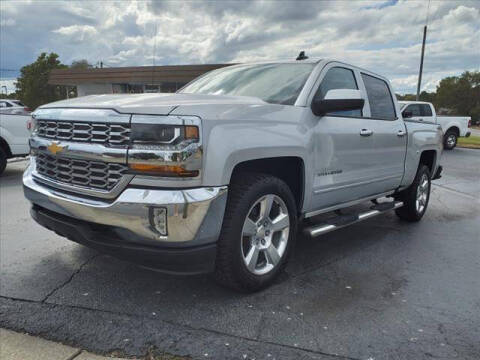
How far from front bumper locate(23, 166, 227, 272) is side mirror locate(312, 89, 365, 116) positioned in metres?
1.30

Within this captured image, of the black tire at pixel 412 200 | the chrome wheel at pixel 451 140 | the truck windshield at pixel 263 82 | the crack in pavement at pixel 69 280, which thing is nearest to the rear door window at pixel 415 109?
the chrome wheel at pixel 451 140

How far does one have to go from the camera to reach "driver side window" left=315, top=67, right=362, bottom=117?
12.6 ft

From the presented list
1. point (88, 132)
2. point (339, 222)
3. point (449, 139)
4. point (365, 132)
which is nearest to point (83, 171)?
point (88, 132)

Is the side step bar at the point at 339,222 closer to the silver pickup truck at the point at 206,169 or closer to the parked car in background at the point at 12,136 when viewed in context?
the silver pickup truck at the point at 206,169

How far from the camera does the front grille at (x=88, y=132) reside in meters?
2.58

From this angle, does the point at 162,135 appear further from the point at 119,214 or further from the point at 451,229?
the point at 451,229

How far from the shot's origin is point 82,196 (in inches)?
111

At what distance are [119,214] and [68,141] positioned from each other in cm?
71

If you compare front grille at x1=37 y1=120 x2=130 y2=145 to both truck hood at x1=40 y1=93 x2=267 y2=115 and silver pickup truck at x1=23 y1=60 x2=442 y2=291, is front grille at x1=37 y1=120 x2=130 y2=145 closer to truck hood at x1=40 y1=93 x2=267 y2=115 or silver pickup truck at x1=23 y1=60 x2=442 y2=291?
silver pickup truck at x1=23 y1=60 x2=442 y2=291

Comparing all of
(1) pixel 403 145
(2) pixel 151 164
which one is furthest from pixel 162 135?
(1) pixel 403 145

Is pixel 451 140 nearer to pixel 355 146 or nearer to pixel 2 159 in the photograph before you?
pixel 355 146

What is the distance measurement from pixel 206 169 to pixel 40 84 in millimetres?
49360

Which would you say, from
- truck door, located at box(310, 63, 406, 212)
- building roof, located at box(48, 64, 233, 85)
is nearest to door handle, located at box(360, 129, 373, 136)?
truck door, located at box(310, 63, 406, 212)

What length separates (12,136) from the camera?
8.45m
